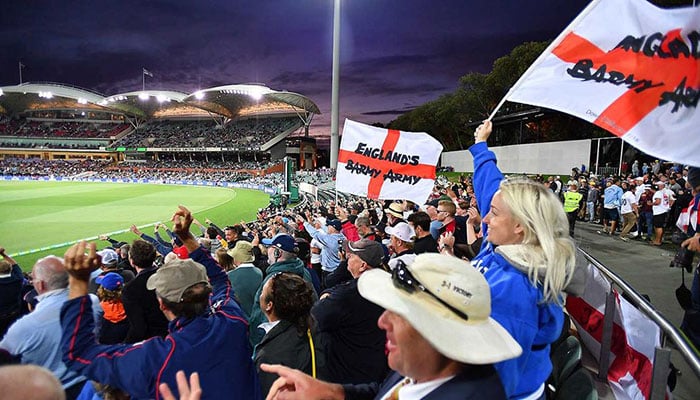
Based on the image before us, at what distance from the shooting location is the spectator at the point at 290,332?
7.63ft

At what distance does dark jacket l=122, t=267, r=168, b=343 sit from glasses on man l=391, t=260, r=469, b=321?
3.16 meters

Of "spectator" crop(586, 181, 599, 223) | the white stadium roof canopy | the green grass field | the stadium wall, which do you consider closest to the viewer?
"spectator" crop(586, 181, 599, 223)

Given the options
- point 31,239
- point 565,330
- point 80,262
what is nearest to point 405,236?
point 565,330

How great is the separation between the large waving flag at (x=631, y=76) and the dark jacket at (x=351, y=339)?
2.19m

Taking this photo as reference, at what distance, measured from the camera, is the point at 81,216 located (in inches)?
926

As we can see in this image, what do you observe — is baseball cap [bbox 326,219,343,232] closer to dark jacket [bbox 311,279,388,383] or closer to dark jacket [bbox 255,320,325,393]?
dark jacket [bbox 311,279,388,383]

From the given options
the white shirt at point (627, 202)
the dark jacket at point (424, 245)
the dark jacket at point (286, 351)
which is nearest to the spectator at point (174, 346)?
the dark jacket at point (286, 351)

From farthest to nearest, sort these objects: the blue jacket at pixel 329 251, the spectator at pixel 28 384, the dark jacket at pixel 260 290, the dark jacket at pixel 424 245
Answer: the blue jacket at pixel 329 251 → the dark jacket at pixel 424 245 → the dark jacket at pixel 260 290 → the spectator at pixel 28 384

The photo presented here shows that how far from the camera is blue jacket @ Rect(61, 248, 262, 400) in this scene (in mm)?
2094

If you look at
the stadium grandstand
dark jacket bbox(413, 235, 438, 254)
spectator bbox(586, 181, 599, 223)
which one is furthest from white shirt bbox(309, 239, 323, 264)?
the stadium grandstand

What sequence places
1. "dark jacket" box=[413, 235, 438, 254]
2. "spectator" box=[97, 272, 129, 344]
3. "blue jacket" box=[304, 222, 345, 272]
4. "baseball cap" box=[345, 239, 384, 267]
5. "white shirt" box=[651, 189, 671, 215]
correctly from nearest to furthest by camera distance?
"baseball cap" box=[345, 239, 384, 267]
"spectator" box=[97, 272, 129, 344]
"dark jacket" box=[413, 235, 438, 254]
"blue jacket" box=[304, 222, 345, 272]
"white shirt" box=[651, 189, 671, 215]

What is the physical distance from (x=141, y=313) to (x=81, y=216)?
81.2 ft

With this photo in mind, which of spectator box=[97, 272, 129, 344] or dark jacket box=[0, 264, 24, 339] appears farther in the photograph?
dark jacket box=[0, 264, 24, 339]

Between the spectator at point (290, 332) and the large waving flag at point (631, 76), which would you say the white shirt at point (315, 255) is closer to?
the spectator at point (290, 332)
